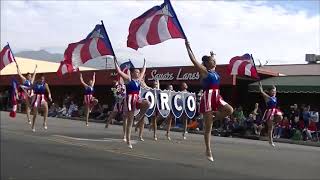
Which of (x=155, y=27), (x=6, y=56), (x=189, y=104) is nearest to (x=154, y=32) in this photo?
(x=155, y=27)

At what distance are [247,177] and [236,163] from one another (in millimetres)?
1845

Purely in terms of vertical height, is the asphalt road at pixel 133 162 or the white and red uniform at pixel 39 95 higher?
the white and red uniform at pixel 39 95

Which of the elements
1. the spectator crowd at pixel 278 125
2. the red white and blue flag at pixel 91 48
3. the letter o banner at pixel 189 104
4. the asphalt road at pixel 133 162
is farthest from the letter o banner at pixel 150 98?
the spectator crowd at pixel 278 125

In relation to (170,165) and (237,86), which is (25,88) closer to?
(170,165)

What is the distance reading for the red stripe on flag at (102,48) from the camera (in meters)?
17.4

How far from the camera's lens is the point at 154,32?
15.2 m

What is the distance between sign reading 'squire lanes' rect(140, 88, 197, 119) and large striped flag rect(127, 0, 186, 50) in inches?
107

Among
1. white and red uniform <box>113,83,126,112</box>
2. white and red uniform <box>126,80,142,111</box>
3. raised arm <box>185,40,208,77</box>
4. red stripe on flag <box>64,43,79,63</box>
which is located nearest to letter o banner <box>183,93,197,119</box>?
white and red uniform <box>113,83,126,112</box>

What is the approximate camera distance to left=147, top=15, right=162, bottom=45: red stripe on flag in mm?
14898

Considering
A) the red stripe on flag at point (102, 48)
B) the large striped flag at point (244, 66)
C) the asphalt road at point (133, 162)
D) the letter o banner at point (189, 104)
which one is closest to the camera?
the asphalt road at point (133, 162)

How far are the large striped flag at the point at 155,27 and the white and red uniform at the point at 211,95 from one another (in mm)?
1736

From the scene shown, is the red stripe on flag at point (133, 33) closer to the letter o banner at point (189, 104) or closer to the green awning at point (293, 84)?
the letter o banner at point (189, 104)

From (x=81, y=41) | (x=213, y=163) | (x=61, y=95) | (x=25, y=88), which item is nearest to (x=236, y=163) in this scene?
(x=213, y=163)

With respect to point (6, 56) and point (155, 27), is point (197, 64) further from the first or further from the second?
point (6, 56)
